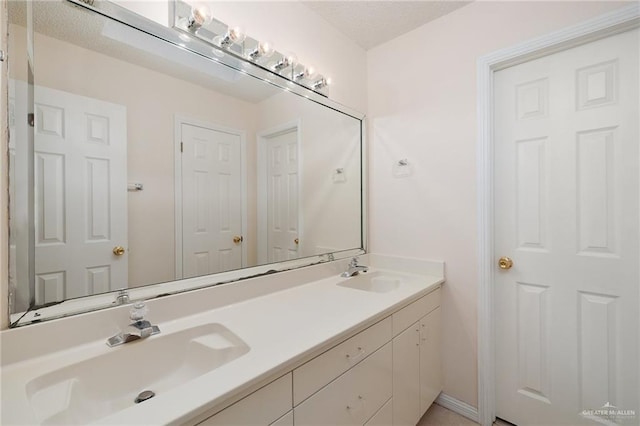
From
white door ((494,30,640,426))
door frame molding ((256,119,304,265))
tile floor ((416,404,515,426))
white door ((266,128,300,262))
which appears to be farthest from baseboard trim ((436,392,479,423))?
door frame molding ((256,119,304,265))

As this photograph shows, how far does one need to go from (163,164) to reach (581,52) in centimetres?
201

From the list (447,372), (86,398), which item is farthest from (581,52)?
(86,398)

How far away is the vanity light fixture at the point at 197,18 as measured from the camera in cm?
112

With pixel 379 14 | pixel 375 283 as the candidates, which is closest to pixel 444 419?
pixel 375 283

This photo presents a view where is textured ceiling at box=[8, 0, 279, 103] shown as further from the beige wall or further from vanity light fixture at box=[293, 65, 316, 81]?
vanity light fixture at box=[293, 65, 316, 81]

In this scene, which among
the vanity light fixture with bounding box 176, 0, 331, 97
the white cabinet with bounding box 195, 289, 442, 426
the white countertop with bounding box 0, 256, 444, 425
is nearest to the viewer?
the white countertop with bounding box 0, 256, 444, 425

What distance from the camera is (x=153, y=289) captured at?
105 cm

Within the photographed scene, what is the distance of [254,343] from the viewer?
0.88 meters

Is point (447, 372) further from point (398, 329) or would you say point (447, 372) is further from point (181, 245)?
point (181, 245)

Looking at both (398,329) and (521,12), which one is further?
(521,12)

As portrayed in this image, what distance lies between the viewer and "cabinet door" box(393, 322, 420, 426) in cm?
130

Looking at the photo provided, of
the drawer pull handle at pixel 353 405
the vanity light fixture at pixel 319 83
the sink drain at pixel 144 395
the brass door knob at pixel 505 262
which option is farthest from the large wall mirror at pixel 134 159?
the brass door knob at pixel 505 262

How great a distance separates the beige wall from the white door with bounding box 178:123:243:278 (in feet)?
0.19

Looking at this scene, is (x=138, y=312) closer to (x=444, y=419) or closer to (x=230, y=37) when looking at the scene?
(x=230, y=37)
